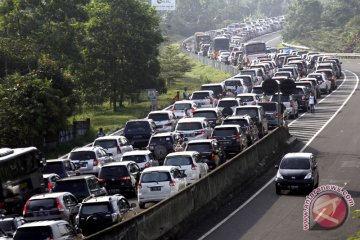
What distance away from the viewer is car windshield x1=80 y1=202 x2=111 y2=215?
96.8 ft

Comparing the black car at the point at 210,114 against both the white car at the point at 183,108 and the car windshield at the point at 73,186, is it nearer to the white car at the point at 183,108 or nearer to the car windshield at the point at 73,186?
the white car at the point at 183,108

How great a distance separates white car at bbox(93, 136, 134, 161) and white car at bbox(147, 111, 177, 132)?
623cm

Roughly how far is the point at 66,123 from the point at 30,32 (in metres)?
21.9

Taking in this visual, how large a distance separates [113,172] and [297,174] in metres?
6.54

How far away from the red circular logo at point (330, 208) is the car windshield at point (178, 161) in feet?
45.4

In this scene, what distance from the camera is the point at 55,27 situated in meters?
74.7

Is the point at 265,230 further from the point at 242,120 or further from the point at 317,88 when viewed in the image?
the point at 317,88

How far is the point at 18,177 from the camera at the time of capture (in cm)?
3647

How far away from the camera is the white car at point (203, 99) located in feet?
204

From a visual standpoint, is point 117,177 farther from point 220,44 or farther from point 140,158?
point 220,44

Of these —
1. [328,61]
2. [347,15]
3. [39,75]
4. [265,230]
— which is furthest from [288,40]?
[265,230]

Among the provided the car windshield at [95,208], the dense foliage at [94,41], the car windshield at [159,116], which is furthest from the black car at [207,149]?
the dense foliage at [94,41]

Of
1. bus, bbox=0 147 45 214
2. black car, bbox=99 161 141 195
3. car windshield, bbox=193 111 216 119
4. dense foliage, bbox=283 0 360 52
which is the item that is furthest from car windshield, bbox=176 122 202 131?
dense foliage, bbox=283 0 360 52

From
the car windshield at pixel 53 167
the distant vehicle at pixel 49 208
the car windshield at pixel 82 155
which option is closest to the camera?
the distant vehicle at pixel 49 208
